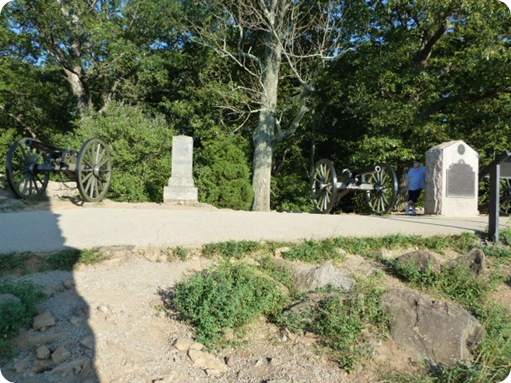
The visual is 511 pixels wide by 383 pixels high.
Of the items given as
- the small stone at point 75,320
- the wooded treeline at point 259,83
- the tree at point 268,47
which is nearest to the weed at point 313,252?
the small stone at point 75,320

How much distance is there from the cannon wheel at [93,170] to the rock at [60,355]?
755 cm

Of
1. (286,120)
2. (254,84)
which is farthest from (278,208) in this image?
(254,84)

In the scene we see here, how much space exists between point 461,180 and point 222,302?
9.55m

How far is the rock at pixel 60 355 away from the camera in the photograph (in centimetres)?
315

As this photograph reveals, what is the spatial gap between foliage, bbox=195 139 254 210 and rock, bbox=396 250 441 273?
36.2 feet

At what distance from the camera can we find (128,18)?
19219 mm

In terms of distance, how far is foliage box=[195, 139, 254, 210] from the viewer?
16.1 meters

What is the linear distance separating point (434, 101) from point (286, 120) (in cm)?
657

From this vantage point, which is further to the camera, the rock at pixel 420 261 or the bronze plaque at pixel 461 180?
the bronze plaque at pixel 461 180

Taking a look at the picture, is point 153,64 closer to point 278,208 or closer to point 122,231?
point 278,208

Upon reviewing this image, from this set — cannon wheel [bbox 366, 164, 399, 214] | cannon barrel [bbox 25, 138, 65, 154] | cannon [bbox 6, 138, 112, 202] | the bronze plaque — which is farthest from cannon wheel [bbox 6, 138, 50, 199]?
the bronze plaque

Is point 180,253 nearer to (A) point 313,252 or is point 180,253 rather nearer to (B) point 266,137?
(A) point 313,252

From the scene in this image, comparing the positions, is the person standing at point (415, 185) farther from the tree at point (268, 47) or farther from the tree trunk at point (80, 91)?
the tree trunk at point (80, 91)

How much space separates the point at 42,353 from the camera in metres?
3.19
